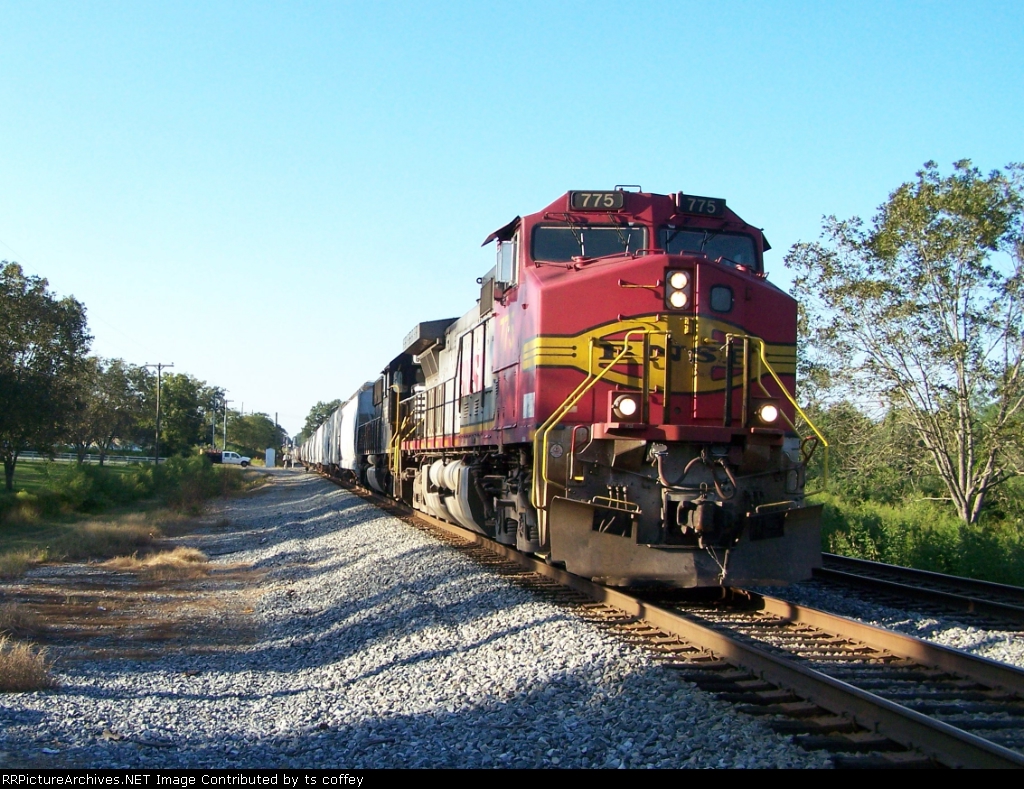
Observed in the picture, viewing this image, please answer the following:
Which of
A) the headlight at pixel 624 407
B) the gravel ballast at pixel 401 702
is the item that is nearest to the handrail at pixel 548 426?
the headlight at pixel 624 407

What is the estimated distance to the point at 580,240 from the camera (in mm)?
9523

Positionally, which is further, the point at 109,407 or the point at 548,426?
the point at 109,407

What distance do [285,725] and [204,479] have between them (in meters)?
32.5

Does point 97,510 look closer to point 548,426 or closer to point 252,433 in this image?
point 548,426

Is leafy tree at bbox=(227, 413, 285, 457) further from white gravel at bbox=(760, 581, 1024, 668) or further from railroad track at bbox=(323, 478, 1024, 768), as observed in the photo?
railroad track at bbox=(323, 478, 1024, 768)

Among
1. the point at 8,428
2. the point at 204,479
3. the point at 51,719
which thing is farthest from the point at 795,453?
the point at 204,479

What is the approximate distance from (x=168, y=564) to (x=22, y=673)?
811cm

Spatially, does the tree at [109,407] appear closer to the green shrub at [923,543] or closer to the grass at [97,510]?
the grass at [97,510]

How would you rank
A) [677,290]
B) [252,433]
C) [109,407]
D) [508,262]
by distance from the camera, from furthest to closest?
[252,433] → [109,407] → [508,262] → [677,290]

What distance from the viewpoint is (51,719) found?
5391mm

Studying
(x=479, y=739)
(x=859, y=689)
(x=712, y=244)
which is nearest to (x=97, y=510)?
(x=712, y=244)

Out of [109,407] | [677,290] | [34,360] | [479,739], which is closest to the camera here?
[479,739]
